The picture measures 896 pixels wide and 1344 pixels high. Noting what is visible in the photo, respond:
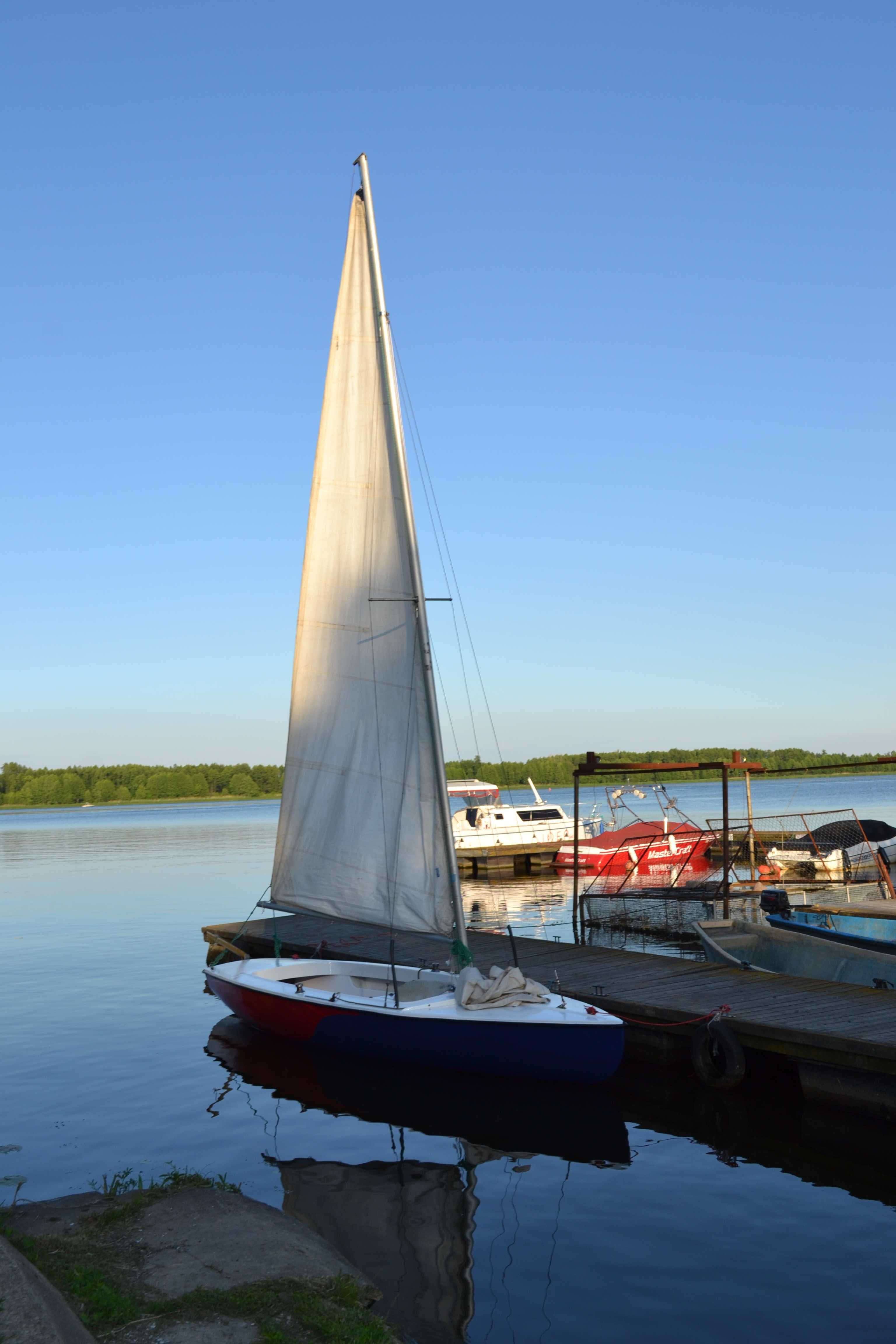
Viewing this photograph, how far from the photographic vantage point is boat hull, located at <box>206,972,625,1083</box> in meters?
13.1

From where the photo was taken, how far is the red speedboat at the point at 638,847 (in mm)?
42125

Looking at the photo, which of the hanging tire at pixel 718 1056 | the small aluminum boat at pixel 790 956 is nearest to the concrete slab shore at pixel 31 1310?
the hanging tire at pixel 718 1056

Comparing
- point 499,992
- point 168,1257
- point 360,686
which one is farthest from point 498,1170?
point 360,686

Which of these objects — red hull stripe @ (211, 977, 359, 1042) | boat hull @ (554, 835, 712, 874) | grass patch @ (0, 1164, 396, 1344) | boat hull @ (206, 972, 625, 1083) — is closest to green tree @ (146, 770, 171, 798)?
boat hull @ (554, 835, 712, 874)

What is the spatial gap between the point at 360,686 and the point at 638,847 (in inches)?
1190

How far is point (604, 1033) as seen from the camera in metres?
12.9

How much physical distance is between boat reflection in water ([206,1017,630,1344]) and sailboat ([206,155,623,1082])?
669 mm

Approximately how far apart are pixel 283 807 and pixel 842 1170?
371 inches

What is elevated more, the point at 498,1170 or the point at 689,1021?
the point at 689,1021

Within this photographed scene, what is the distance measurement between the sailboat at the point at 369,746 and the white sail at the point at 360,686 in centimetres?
2

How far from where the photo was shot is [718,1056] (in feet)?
46.1

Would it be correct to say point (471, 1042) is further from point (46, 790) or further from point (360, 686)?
point (46, 790)

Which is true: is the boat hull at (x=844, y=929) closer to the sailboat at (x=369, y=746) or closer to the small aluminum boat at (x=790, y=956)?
the small aluminum boat at (x=790, y=956)

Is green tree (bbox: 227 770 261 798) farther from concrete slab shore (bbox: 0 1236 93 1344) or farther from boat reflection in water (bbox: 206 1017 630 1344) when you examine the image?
concrete slab shore (bbox: 0 1236 93 1344)
